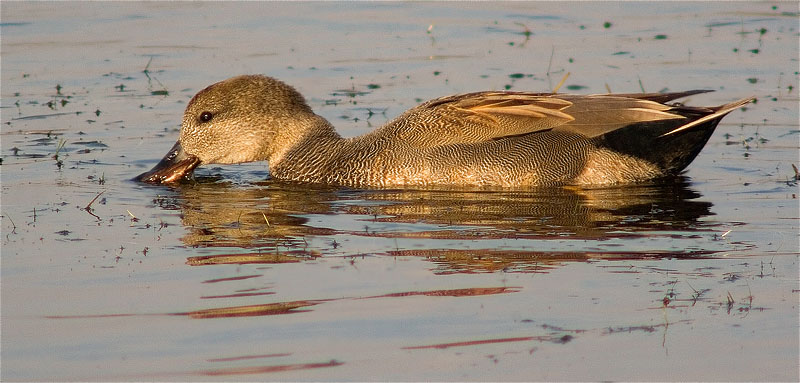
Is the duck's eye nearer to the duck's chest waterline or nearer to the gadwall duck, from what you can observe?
the gadwall duck

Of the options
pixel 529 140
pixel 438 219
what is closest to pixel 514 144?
pixel 529 140

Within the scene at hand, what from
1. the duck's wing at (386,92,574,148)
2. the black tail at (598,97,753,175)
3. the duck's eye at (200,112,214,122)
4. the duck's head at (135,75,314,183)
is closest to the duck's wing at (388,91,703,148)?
the duck's wing at (386,92,574,148)

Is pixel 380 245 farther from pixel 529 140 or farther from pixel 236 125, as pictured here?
pixel 236 125

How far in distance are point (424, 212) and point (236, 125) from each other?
6.99ft

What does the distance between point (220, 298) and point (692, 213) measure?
342 centimetres

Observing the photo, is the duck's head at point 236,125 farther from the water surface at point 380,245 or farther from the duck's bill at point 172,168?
the water surface at point 380,245

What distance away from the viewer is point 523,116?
8.38 m

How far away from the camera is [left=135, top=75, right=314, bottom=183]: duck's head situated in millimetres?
9047

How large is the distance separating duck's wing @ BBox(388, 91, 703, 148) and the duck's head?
1044mm

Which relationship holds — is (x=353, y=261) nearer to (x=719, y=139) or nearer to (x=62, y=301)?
(x=62, y=301)

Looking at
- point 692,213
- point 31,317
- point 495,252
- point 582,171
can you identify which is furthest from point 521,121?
point 31,317

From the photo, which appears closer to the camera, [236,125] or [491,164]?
[491,164]

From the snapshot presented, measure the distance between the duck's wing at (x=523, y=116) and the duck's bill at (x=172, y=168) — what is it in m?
1.70

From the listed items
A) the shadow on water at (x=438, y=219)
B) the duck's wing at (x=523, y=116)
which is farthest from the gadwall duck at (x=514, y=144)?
the shadow on water at (x=438, y=219)
